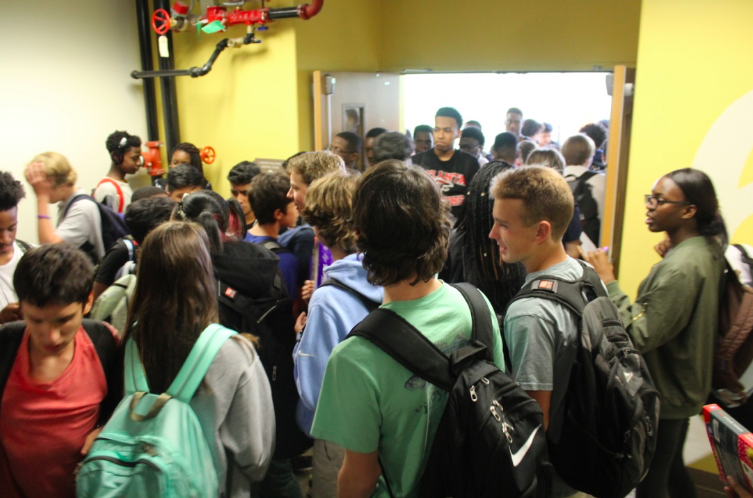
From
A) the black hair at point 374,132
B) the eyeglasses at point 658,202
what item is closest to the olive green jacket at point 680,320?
the eyeglasses at point 658,202

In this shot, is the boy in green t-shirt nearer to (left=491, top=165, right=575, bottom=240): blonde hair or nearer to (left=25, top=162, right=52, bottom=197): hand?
(left=491, top=165, right=575, bottom=240): blonde hair

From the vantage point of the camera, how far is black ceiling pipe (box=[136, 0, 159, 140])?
15.2 feet

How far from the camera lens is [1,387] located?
1353 millimetres

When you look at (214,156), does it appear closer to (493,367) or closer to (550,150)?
(550,150)

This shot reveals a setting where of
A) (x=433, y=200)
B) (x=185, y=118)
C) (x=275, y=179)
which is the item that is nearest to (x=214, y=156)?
(x=185, y=118)

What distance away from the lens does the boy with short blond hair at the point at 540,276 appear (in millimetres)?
1348

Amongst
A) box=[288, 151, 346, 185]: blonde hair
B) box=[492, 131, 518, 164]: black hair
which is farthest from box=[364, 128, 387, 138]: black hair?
box=[288, 151, 346, 185]: blonde hair

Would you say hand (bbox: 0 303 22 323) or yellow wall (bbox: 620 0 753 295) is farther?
yellow wall (bbox: 620 0 753 295)

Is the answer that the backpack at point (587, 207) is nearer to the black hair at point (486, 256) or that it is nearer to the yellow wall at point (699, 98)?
the yellow wall at point (699, 98)

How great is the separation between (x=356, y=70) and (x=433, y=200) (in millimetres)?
3701

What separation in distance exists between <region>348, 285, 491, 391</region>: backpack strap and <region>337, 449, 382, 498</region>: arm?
208 mm

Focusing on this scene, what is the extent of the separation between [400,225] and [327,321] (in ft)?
1.75

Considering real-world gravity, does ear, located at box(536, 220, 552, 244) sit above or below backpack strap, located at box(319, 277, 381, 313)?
above

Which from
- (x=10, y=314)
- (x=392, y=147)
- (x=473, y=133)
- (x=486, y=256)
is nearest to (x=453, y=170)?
(x=392, y=147)
